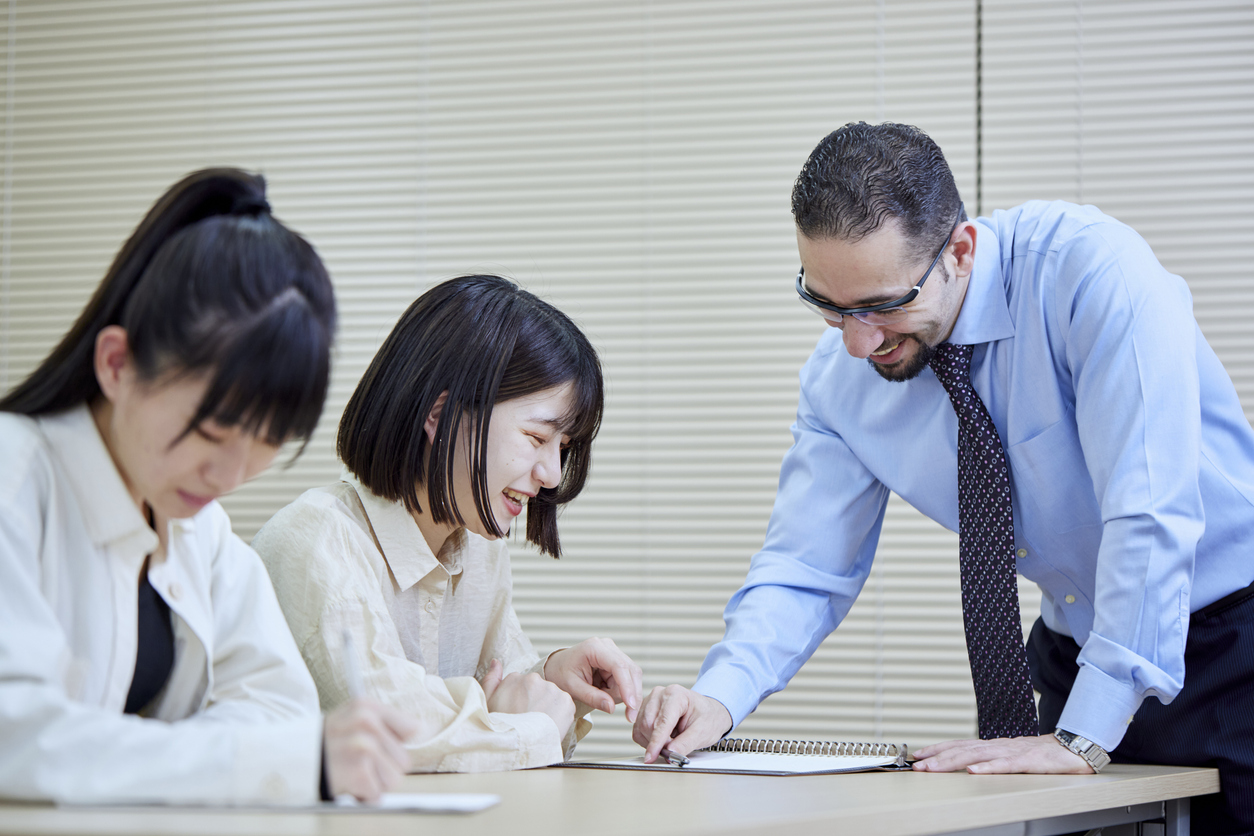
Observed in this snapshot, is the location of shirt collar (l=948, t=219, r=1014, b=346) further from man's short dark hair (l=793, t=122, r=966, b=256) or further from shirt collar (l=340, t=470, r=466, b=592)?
shirt collar (l=340, t=470, r=466, b=592)

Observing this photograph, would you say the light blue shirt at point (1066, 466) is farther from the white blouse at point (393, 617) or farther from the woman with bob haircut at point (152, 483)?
the woman with bob haircut at point (152, 483)

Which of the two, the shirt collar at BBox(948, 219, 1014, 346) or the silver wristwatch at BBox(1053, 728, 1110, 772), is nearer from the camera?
the silver wristwatch at BBox(1053, 728, 1110, 772)

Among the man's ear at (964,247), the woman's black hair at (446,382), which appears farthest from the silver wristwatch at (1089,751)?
the woman's black hair at (446,382)

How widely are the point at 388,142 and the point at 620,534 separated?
4.23 feet

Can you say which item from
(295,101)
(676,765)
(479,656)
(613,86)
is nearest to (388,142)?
(295,101)

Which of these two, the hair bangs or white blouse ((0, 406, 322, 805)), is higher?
the hair bangs

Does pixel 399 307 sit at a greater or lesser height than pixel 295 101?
lesser

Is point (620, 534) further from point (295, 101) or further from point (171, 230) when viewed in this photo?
point (171, 230)

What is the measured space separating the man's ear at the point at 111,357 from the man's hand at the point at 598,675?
32.6 inches

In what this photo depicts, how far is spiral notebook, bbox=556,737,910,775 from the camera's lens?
1292 mm

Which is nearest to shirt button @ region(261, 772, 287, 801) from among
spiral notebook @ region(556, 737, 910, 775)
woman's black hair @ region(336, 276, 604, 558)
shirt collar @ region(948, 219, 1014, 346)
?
spiral notebook @ region(556, 737, 910, 775)

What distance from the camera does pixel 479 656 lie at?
1.72 metres

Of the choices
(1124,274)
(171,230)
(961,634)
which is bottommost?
(961,634)

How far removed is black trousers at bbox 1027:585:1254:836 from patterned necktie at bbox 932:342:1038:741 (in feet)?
0.55
